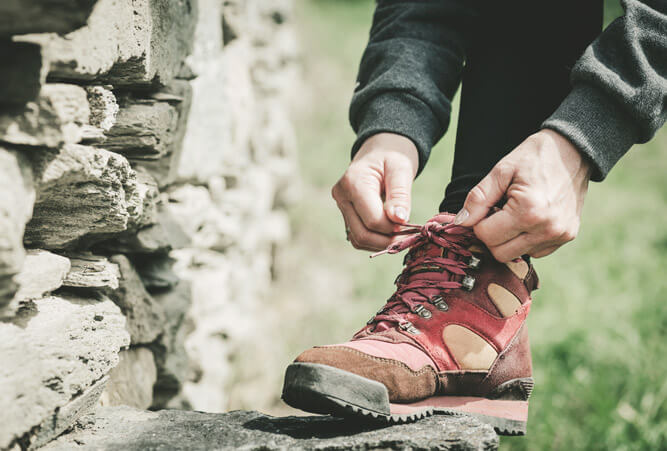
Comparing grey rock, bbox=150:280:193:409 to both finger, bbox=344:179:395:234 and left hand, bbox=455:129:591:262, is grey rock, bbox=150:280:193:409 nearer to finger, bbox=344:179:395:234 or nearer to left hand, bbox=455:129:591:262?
finger, bbox=344:179:395:234

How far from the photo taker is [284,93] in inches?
159

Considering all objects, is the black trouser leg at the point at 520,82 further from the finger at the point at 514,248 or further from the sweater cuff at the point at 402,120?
the finger at the point at 514,248

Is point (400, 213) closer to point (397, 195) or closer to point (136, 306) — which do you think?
point (397, 195)

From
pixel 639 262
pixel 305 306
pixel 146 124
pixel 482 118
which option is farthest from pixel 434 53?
pixel 639 262

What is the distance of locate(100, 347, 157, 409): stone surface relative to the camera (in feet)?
4.47

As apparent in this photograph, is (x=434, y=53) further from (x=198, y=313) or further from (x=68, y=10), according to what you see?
(x=198, y=313)

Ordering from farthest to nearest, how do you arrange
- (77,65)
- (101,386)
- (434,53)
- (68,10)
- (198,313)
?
(198,313) < (434,53) < (101,386) < (77,65) < (68,10)

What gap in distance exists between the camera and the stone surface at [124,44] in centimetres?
88

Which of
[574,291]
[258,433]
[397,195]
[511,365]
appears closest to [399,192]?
[397,195]

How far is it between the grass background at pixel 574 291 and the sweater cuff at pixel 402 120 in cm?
140

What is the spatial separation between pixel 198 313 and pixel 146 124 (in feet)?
3.46

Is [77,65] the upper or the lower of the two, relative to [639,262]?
upper

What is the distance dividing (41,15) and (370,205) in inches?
29.0

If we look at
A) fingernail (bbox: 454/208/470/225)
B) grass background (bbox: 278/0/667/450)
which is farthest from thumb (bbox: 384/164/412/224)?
grass background (bbox: 278/0/667/450)
